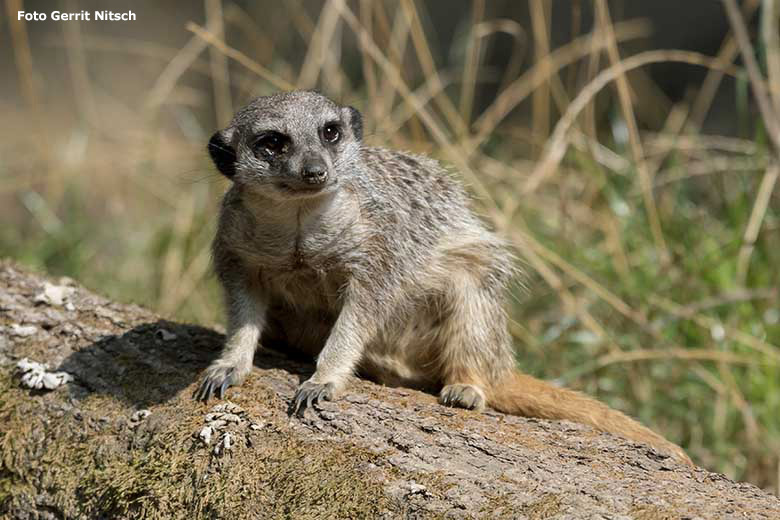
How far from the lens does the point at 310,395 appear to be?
2.98 metres

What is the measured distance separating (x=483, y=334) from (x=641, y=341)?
140 cm

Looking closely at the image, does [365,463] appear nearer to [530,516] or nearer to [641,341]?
[530,516]

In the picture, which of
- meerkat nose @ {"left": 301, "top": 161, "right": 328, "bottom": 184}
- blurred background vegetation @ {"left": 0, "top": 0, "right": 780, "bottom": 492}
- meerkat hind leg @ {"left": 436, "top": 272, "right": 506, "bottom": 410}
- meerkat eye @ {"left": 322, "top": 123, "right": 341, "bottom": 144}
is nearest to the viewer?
meerkat nose @ {"left": 301, "top": 161, "right": 328, "bottom": 184}

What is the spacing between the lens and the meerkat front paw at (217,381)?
3051 millimetres

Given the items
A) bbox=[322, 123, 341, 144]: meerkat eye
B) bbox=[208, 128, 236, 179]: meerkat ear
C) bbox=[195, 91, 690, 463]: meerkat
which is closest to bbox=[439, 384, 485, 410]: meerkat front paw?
bbox=[195, 91, 690, 463]: meerkat

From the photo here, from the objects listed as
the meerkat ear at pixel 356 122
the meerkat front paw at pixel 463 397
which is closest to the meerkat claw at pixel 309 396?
the meerkat front paw at pixel 463 397

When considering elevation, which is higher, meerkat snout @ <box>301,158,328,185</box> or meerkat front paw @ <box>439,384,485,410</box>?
meerkat snout @ <box>301,158,328,185</box>

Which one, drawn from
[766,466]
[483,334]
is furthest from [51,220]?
[766,466]

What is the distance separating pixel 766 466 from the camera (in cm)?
424

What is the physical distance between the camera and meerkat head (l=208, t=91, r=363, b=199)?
3.17m

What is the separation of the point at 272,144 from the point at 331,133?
0.23 m

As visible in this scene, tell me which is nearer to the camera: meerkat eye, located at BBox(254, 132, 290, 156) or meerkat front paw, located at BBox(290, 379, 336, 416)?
meerkat front paw, located at BBox(290, 379, 336, 416)

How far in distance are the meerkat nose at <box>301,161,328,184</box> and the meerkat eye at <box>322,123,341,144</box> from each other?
0.96 feet

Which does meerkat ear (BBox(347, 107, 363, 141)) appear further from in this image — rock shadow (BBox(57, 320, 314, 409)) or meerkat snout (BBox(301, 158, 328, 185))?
rock shadow (BBox(57, 320, 314, 409))
